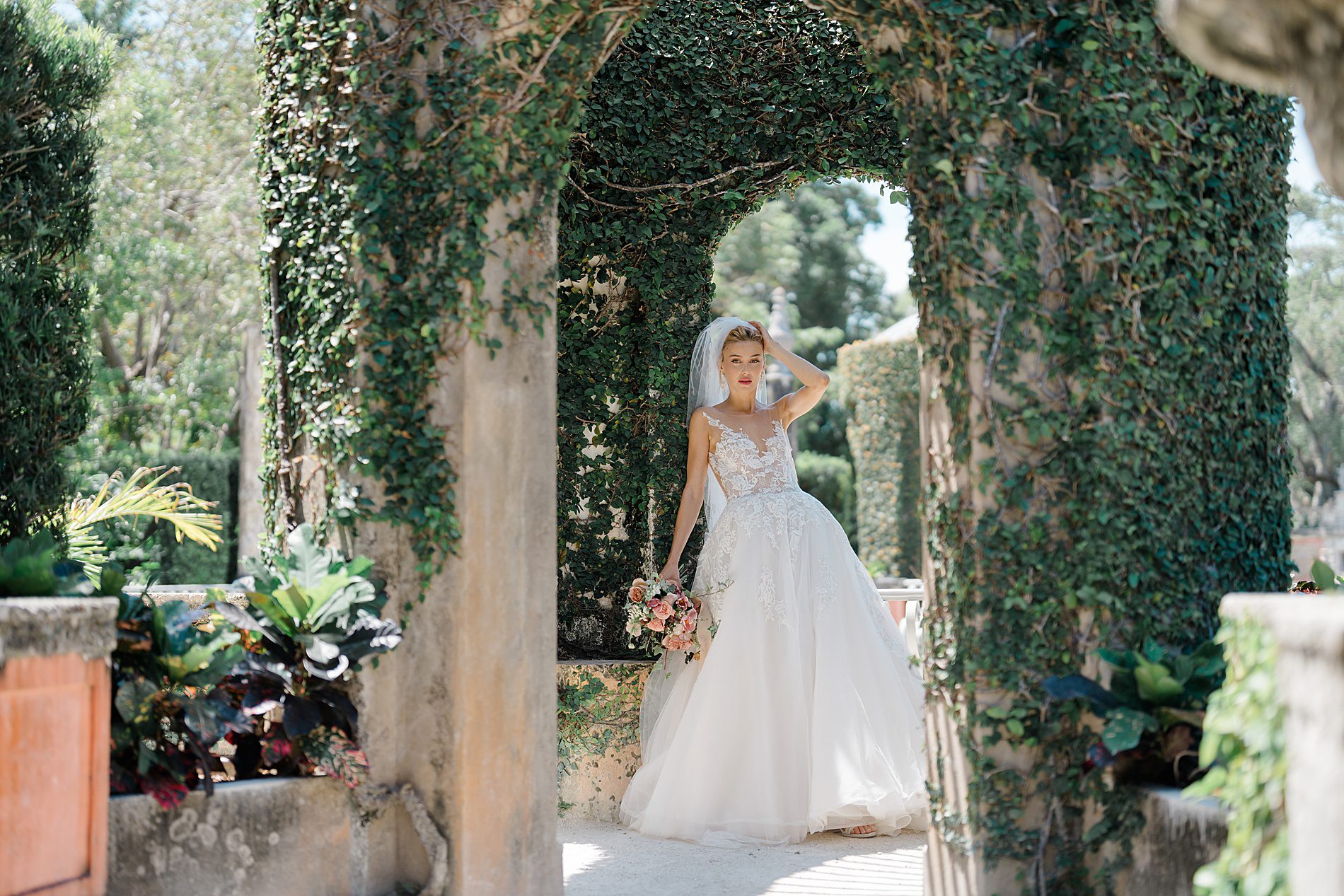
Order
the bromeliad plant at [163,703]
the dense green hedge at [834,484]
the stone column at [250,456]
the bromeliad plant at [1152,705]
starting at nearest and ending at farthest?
1. the bromeliad plant at [1152,705]
2. the bromeliad plant at [163,703]
3. the stone column at [250,456]
4. the dense green hedge at [834,484]

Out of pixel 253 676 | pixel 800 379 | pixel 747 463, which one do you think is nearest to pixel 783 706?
pixel 747 463

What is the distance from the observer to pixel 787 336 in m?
16.5

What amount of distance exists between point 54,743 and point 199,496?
40.3 ft

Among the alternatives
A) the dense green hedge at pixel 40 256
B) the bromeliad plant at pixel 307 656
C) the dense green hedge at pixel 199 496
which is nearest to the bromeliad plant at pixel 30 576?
the bromeliad plant at pixel 307 656

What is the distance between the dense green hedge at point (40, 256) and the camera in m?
4.25

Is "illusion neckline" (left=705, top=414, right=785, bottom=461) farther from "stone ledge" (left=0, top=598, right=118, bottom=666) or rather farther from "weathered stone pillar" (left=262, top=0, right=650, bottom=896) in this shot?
"stone ledge" (left=0, top=598, right=118, bottom=666)

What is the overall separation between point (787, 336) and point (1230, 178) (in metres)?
12.8

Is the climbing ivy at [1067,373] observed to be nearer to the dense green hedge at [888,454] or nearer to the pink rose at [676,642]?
the pink rose at [676,642]

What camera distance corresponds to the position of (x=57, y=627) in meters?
3.07

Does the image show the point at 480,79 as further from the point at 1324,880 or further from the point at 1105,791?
the point at 1324,880

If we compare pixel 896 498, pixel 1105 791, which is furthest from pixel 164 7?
pixel 1105 791

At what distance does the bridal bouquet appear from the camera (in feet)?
18.0

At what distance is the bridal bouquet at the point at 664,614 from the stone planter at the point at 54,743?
2670mm

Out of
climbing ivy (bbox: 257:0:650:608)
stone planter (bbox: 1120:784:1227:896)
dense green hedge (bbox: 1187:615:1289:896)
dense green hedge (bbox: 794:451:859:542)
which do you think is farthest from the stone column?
dense green hedge (bbox: 1187:615:1289:896)
